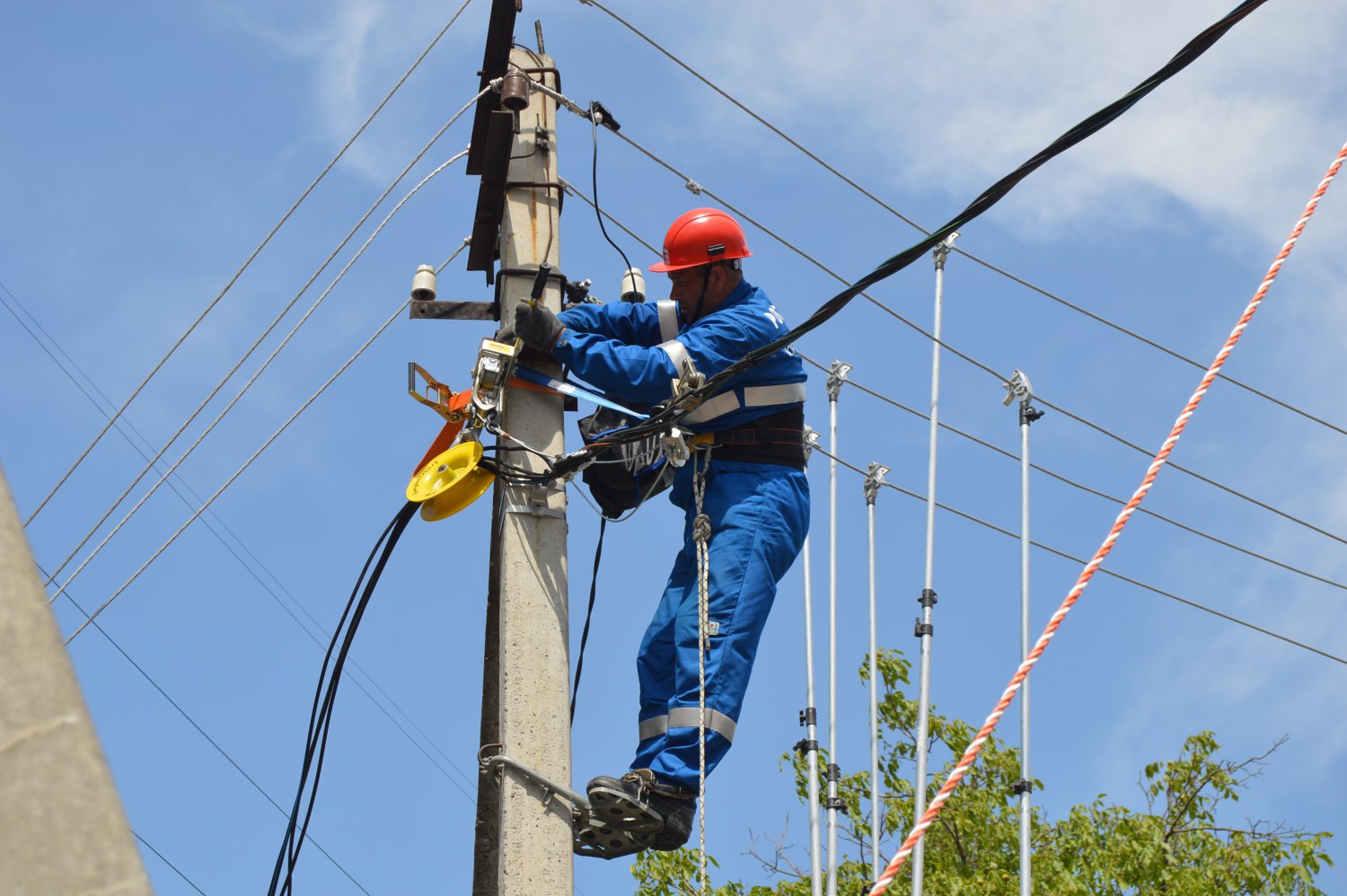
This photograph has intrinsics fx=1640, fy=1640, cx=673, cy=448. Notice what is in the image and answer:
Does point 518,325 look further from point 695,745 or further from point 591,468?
point 695,745

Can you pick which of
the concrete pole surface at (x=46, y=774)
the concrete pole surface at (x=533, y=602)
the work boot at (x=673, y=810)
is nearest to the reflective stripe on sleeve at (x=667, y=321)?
the concrete pole surface at (x=533, y=602)

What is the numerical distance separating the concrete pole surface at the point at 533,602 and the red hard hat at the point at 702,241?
42 cm

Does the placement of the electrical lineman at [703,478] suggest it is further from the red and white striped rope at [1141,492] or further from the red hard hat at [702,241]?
the red and white striped rope at [1141,492]

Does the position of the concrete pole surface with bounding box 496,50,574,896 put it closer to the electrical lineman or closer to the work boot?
the electrical lineman

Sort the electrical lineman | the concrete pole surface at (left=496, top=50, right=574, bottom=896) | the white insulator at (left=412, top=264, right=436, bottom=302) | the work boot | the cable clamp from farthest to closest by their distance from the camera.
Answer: the white insulator at (left=412, top=264, right=436, bottom=302) → the cable clamp → the electrical lineman → the work boot → the concrete pole surface at (left=496, top=50, right=574, bottom=896)

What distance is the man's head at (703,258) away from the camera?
5840 millimetres

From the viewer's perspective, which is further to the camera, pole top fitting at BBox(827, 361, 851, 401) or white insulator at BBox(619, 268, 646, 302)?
pole top fitting at BBox(827, 361, 851, 401)

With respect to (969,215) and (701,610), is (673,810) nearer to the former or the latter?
(701,610)

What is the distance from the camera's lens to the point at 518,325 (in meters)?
5.27

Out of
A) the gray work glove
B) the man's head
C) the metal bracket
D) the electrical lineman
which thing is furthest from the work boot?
the man's head

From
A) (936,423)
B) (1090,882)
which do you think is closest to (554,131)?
(936,423)

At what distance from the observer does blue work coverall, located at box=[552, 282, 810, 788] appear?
16.8 ft

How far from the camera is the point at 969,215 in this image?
4332 millimetres

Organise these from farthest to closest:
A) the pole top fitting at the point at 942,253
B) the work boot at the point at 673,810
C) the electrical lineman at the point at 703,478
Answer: the pole top fitting at the point at 942,253
the electrical lineman at the point at 703,478
the work boot at the point at 673,810
